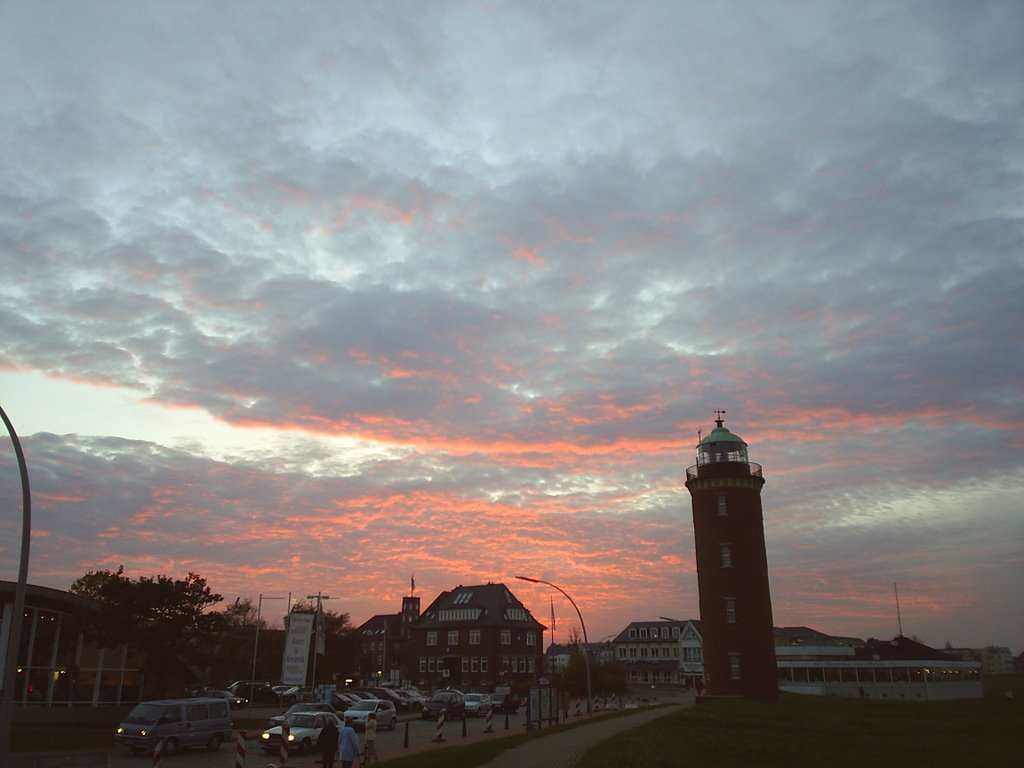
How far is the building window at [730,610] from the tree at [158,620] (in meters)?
36.9

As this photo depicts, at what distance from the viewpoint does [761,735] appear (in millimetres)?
36250

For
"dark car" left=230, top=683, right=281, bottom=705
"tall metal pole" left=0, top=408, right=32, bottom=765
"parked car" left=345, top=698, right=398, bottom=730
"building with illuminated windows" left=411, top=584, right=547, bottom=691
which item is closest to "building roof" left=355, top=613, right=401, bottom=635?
"building with illuminated windows" left=411, top=584, right=547, bottom=691

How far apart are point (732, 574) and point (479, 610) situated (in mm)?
50904

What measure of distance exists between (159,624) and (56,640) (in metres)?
5.35

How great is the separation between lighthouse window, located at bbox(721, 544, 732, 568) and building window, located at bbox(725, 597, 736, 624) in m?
2.54

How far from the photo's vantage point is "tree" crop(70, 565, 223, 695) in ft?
129

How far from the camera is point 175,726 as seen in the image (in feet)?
95.8

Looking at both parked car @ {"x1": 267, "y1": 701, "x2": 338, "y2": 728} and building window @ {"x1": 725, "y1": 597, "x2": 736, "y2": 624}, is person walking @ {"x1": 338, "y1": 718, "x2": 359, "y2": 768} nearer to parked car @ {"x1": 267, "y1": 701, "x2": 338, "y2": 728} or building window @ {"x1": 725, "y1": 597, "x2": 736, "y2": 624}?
parked car @ {"x1": 267, "y1": 701, "x2": 338, "y2": 728}

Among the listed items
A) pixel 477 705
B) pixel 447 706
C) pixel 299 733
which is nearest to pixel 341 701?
pixel 447 706

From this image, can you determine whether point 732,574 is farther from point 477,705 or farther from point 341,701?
point 341,701

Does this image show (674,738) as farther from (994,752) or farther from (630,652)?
(630,652)

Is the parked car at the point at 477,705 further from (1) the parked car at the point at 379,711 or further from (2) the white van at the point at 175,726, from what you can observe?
(2) the white van at the point at 175,726

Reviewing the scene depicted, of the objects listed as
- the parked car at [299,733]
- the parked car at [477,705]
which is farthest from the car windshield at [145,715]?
the parked car at [477,705]

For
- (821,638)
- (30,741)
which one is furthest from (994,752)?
(821,638)
